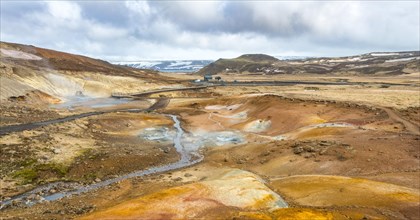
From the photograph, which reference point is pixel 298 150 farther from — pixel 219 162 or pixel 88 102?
pixel 88 102

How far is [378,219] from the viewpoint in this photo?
857 inches

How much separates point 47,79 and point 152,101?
33.2 metres

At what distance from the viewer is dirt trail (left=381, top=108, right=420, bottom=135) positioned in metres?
44.9

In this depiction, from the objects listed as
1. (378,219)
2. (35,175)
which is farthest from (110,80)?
(378,219)

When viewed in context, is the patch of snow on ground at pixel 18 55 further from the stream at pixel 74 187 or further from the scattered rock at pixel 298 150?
the scattered rock at pixel 298 150

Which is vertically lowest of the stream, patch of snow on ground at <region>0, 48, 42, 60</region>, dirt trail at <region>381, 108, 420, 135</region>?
the stream

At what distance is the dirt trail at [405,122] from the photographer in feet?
147

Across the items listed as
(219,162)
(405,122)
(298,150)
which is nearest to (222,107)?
(405,122)

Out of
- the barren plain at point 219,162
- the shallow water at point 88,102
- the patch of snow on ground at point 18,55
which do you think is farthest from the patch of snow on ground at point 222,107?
the patch of snow on ground at point 18,55

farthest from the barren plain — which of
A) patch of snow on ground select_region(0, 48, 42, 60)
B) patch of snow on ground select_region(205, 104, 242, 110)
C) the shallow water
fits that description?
patch of snow on ground select_region(0, 48, 42, 60)

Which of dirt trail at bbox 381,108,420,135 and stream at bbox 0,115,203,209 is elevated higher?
dirt trail at bbox 381,108,420,135

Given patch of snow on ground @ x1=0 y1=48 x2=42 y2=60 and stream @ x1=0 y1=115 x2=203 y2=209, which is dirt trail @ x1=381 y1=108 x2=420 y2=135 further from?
patch of snow on ground @ x1=0 y1=48 x2=42 y2=60

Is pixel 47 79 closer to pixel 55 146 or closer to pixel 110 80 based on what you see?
pixel 110 80

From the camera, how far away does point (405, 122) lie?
48.9 metres
